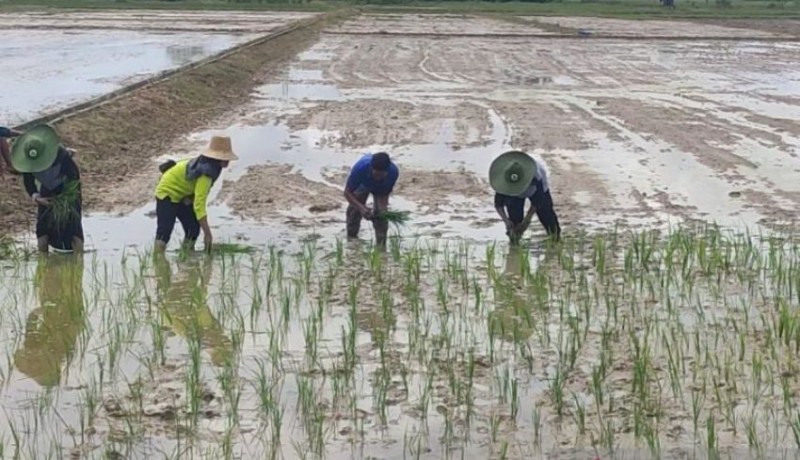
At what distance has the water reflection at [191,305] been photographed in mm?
5996

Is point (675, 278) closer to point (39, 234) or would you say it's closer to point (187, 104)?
point (39, 234)

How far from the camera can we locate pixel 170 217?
793 cm

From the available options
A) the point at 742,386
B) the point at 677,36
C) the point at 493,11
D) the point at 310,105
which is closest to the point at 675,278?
the point at 742,386

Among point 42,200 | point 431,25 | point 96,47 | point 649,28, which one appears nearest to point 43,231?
point 42,200

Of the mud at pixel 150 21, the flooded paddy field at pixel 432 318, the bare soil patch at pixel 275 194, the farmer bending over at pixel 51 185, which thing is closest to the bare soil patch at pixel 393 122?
the flooded paddy field at pixel 432 318

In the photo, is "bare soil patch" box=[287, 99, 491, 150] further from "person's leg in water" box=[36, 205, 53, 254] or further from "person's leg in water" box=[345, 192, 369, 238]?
"person's leg in water" box=[36, 205, 53, 254]

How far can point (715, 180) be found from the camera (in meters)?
10.7

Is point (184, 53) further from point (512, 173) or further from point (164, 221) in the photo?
point (512, 173)

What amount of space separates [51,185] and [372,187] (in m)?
2.08

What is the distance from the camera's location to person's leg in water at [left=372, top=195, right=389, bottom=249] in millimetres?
8219

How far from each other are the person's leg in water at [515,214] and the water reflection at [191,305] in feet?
6.71

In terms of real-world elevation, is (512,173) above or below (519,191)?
above

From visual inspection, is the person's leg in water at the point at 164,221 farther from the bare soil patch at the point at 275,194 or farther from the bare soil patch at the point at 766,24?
the bare soil patch at the point at 766,24

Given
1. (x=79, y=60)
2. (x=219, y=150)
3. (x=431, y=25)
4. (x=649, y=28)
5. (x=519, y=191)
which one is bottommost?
(x=431, y=25)
